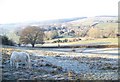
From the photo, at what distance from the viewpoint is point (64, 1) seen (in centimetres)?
701

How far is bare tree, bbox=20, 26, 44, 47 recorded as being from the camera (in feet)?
23.2

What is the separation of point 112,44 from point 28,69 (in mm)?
1148

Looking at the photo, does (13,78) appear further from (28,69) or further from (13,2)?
(13,2)

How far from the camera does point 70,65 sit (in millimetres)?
7074

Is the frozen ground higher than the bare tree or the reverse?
the reverse

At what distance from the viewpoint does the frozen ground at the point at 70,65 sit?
703 centimetres

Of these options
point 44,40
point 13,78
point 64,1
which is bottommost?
point 13,78

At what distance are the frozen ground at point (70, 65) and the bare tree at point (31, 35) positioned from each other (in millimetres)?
148

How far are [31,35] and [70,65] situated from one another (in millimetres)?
649

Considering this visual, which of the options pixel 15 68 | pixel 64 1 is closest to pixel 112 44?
pixel 64 1

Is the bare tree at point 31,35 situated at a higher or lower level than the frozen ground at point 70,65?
higher

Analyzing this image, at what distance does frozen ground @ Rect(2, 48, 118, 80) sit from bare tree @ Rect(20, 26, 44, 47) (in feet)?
0.49

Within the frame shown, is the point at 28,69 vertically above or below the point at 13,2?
below

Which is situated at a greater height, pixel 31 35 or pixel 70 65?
pixel 31 35
